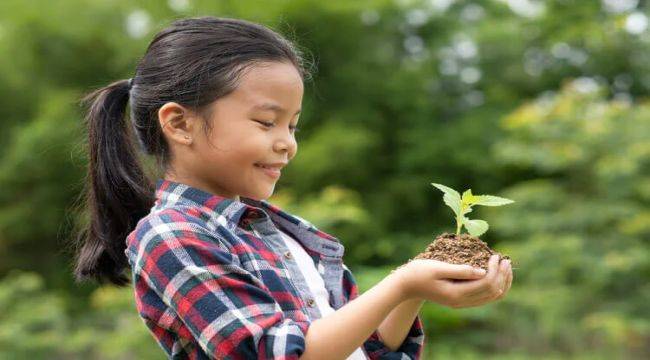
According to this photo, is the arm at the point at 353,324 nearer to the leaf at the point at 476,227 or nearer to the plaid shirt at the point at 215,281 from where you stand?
the plaid shirt at the point at 215,281

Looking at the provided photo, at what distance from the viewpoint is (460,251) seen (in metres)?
1.12

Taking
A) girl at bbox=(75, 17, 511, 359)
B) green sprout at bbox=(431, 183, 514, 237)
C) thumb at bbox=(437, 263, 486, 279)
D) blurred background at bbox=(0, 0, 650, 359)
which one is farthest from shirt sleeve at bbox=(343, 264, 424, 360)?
blurred background at bbox=(0, 0, 650, 359)

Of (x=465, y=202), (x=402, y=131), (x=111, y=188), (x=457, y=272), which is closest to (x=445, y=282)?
(x=457, y=272)

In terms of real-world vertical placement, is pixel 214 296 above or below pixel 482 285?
below

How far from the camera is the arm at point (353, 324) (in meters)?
1.07

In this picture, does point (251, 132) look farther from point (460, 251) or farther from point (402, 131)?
point (402, 131)

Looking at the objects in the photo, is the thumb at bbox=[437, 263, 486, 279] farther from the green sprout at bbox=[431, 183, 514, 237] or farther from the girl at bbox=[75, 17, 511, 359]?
the green sprout at bbox=[431, 183, 514, 237]

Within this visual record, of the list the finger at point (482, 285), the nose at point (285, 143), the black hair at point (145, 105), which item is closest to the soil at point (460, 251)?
the finger at point (482, 285)

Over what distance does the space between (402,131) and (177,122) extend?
22.3 ft

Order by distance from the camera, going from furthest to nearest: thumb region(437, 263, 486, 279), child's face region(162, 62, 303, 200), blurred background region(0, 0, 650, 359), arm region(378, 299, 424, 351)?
blurred background region(0, 0, 650, 359), arm region(378, 299, 424, 351), child's face region(162, 62, 303, 200), thumb region(437, 263, 486, 279)

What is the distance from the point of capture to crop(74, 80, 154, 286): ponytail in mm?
1390

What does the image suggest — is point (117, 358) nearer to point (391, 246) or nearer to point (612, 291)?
point (391, 246)

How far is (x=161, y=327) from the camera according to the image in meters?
1.17

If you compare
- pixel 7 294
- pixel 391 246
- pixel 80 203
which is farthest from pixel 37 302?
pixel 80 203
